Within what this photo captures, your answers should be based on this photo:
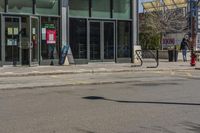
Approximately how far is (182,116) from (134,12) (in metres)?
20.6

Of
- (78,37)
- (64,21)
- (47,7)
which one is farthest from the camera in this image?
(78,37)

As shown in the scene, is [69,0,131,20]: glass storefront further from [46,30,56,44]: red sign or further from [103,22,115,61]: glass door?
[46,30,56,44]: red sign

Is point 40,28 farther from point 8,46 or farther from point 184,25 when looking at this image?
point 184,25

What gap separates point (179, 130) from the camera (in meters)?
9.08

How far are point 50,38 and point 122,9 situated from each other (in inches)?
213

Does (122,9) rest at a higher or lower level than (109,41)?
higher

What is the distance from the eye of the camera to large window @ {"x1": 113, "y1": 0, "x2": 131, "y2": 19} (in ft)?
99.1

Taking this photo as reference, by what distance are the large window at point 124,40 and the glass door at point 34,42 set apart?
5.62m

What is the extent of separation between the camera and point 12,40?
26.1 m

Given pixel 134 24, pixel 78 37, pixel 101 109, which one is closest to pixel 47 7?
pixel 78 37

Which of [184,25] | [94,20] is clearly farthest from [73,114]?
[184,25]

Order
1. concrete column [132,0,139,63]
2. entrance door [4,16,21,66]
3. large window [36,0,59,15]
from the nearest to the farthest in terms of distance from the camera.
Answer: entrance door [4,16,21,66]
large window [36,0,59,15]
concrete column [132,0,139,63]

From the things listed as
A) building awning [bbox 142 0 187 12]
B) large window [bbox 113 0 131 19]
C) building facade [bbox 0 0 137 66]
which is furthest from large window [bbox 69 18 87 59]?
building awning [bbox 142 0 187 12]

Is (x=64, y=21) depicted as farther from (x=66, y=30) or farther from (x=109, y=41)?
(x=109, y=41)
